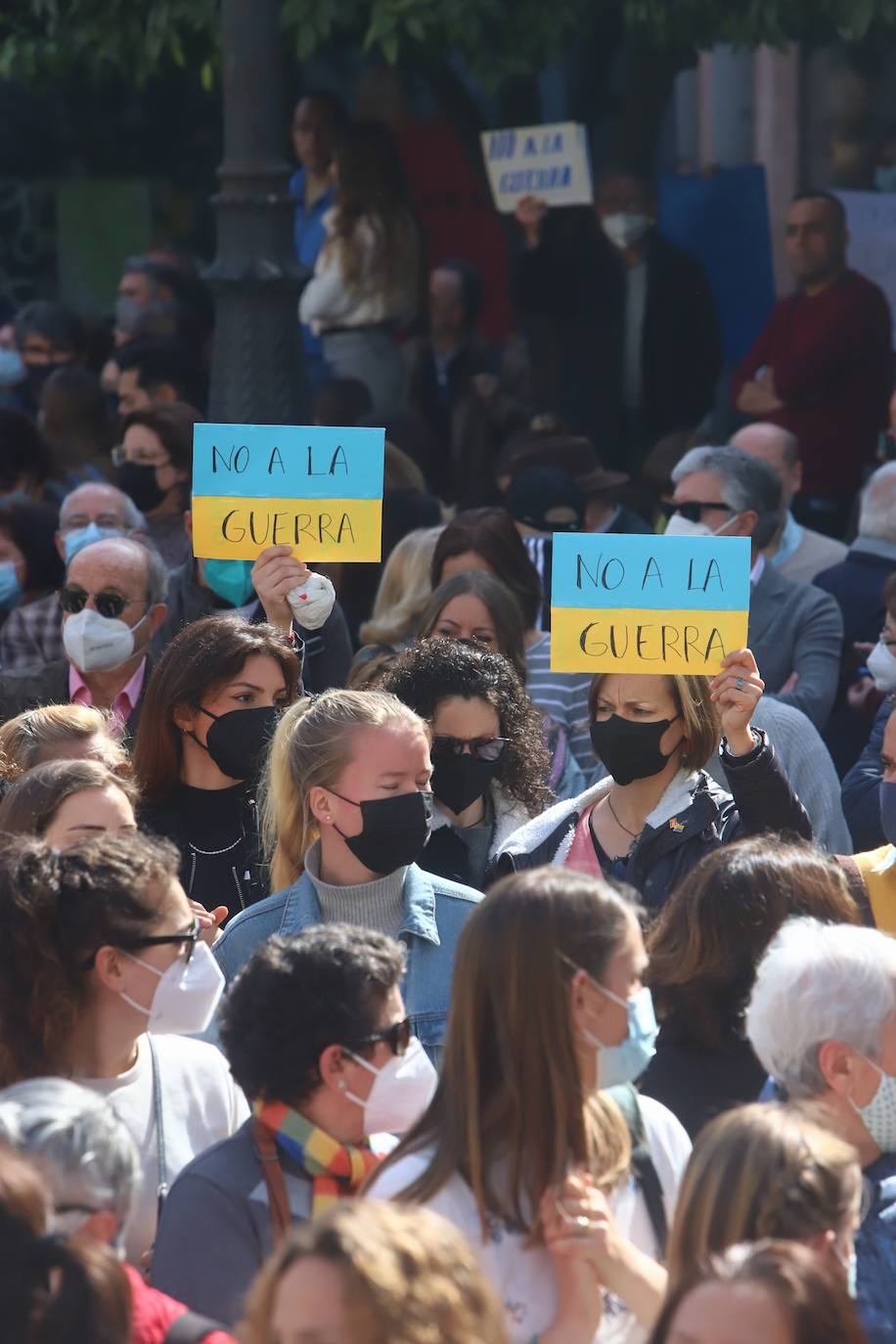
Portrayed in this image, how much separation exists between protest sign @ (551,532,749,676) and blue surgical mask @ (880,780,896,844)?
47 centimetres

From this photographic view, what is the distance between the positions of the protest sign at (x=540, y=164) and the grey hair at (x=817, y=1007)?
626 cm

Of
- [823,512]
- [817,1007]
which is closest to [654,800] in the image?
[817,1007]

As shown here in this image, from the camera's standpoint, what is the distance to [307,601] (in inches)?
214

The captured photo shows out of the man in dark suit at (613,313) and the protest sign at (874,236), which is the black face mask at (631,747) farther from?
the protest sign at (874,236)

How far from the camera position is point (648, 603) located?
4.99 metres

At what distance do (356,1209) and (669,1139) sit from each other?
39.1 inches

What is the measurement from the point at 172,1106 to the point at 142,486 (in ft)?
15.2

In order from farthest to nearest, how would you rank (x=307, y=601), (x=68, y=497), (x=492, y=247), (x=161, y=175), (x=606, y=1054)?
(x=161, y=175), (x=492, y=247), (x=68, y=497), (x=307, y=601), (x=606, y=1054)

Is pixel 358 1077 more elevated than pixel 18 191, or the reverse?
pixel 18 191

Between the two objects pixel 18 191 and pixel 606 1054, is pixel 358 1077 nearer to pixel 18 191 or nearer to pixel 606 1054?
pixel 606 1054

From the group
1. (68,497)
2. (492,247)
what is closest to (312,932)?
(68,497)

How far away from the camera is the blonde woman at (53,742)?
5.20 m

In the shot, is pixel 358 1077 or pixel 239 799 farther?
pixel 239 799

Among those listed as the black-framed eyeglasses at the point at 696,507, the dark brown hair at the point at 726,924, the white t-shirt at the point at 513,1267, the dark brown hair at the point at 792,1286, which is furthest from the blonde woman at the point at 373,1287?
the black-framed eyeglasses at the point at 696,507
